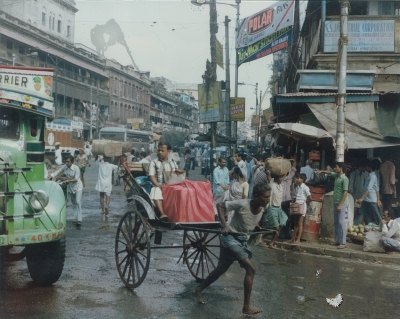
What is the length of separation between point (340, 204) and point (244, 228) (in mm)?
5041

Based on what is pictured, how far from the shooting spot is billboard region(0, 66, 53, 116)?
20.9 ft

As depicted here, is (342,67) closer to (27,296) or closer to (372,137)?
(372,137)

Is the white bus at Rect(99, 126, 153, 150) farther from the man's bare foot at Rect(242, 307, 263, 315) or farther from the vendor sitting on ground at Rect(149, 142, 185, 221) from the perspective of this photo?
the man's bare foot at Rect(242, 307, 263, 315)

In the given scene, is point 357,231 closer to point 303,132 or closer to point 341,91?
point 303,132

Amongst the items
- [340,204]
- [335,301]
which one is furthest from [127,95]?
[335,301]

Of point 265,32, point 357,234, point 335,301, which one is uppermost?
point 265,32

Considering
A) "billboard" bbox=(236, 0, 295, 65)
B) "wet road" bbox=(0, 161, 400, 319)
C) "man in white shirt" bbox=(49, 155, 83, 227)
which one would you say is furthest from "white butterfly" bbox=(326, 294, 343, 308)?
"billboard" bbox=(236, 0, 295, 65)

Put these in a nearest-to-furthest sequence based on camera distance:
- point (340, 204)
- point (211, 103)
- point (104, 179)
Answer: point (340, 204) → point (104, 179) → point (211, 103)

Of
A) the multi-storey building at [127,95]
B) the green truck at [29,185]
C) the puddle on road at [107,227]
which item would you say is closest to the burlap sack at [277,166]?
the puddle on road at [107,227]

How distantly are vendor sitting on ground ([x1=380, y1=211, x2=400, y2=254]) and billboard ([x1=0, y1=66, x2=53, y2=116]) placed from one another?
22.4 feet

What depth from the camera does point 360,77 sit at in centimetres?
1447

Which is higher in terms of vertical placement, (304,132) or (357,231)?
(304,132)

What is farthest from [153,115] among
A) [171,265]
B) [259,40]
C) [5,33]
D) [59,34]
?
[171,265]

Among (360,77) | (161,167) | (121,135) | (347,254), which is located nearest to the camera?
(161,167)
